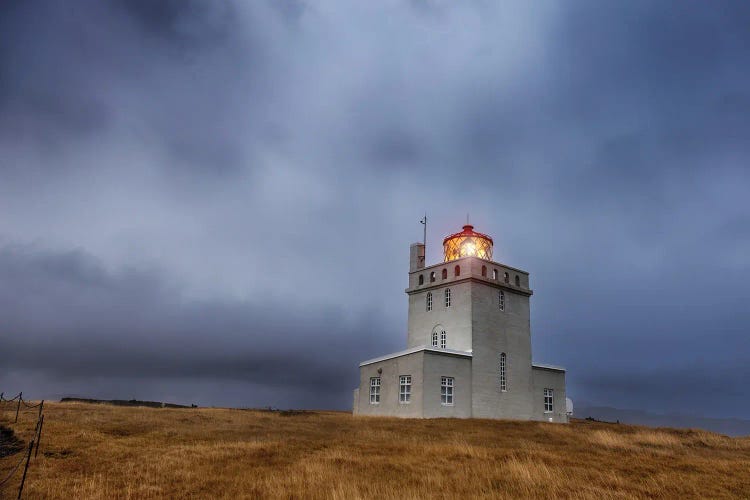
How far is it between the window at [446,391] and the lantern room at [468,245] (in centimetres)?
1004

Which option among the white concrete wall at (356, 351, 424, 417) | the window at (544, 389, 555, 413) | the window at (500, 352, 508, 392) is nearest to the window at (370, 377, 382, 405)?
the white concrete wall at (356, 351, 424, 417)

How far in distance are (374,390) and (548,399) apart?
46.2 feet

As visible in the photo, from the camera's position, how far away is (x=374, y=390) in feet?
132

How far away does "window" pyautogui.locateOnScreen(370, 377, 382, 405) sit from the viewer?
3978 centimetres

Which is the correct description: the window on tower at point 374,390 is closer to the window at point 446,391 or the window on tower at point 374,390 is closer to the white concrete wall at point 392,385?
the white concrete wall at point 392,385

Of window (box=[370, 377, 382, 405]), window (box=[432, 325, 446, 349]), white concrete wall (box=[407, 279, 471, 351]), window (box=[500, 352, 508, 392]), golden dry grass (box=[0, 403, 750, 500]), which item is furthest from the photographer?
window (box=[432, 325, 446, 349])

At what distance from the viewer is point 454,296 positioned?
136 ft

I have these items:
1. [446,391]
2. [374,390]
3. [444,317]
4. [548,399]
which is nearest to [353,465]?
[446,391]

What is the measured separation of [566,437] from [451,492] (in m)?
16.5

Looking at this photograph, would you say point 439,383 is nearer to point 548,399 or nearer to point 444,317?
point 444,317

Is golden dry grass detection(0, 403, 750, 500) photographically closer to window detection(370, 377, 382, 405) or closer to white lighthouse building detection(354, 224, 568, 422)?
white lighthouse building detection(354, 224, 568, 422)

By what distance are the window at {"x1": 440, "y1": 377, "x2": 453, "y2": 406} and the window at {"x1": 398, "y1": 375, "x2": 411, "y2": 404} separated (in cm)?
215

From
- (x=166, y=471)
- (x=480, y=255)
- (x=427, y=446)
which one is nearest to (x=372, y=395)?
(x=480, y=255)

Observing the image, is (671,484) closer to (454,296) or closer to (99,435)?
(99,435)
